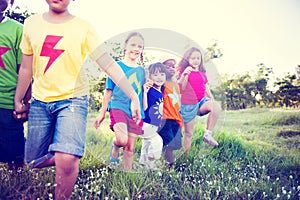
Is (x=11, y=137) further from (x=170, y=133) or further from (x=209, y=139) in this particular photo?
(x=209, y=139)

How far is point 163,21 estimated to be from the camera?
1.98 m

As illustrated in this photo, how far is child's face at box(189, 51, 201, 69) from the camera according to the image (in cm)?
193

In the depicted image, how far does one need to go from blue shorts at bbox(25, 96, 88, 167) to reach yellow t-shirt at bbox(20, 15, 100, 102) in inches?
1.7

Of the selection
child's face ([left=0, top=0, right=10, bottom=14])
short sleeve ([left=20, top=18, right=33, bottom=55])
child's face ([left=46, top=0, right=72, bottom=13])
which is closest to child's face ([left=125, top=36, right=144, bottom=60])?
child's face ([left=46, top=0, right=72, bottom=13])

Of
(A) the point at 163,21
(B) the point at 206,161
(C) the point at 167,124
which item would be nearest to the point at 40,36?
(A) the point at 163,21

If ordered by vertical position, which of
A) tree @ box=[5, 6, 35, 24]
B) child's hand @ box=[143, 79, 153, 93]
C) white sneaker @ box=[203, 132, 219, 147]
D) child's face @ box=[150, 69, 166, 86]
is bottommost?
white sneaker @ box=[203, 132, 219, 147]

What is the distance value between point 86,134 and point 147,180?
1.18 ft

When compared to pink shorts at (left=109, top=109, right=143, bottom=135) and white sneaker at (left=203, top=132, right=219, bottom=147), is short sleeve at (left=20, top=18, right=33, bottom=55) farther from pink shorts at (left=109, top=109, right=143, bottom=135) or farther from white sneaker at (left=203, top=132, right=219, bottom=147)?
white sneaker at (left=203, top=132, right=219, bottom=147)

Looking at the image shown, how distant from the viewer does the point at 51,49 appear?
1812 millimetres

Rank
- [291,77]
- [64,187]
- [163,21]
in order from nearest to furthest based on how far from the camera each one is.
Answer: [64,187]
[163,21]
[291,77]

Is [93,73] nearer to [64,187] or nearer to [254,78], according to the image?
[64,187]

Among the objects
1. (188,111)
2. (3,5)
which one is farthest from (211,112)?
(3,5)

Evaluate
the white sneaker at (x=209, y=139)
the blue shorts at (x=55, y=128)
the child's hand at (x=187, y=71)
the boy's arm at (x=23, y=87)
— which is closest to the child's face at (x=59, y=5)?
the boy's arm at (x=23, y=87)

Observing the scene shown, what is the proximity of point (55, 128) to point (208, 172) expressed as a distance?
75cm
